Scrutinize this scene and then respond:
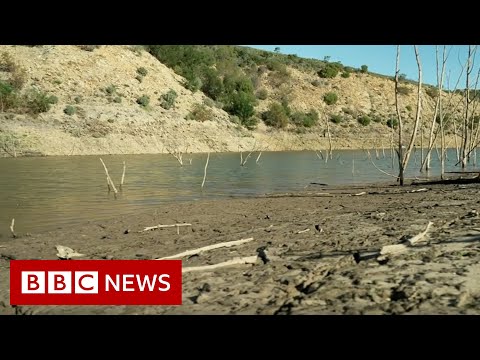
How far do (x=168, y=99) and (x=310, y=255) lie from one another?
1537 inches

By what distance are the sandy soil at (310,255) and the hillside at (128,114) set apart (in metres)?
16.5

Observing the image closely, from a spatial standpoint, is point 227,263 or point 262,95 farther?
point 262,95

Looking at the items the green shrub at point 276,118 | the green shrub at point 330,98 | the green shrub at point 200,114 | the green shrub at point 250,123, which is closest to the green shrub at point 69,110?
the green shrub at point 200,114

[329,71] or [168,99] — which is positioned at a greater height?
[329,71]

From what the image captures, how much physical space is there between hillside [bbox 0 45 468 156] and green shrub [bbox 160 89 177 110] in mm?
93

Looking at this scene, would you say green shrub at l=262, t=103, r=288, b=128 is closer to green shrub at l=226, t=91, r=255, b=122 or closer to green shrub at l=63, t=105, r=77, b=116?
green shrub at l=226, t=91, r=255, b=122

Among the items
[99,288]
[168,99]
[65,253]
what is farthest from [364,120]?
[99,288]

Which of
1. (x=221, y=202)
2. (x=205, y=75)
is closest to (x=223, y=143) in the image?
(x=205, y=75)

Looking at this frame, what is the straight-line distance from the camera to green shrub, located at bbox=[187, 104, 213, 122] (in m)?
43.4

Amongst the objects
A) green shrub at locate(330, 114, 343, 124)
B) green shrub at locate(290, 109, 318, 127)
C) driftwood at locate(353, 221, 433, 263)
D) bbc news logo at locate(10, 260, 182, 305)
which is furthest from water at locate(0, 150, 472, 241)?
green shrub at locate(330, 114, 343, 124)

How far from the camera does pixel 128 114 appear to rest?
39.2 meters

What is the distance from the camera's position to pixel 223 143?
141 ft

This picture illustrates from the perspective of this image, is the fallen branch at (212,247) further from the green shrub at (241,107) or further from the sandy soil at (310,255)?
the green shrub at (241,107)

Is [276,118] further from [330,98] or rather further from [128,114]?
[128,114]
